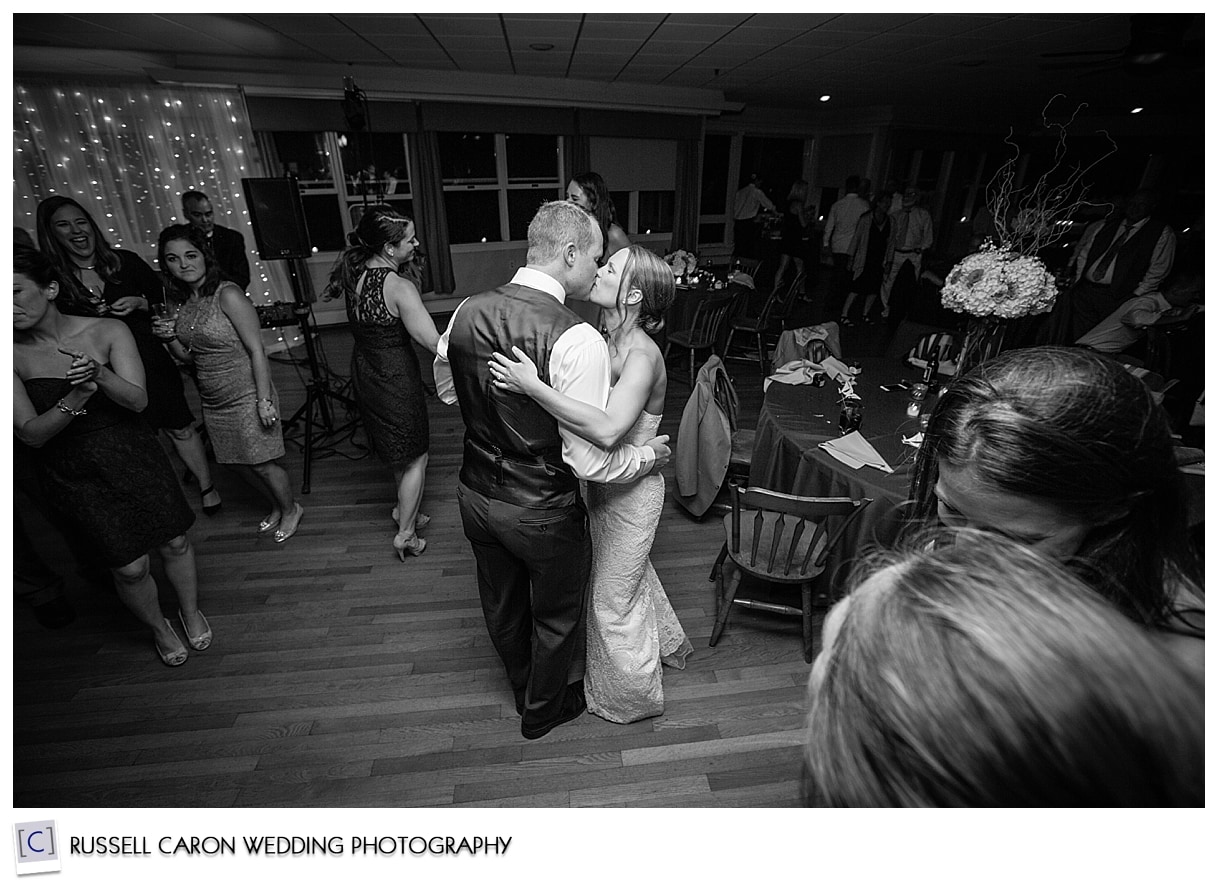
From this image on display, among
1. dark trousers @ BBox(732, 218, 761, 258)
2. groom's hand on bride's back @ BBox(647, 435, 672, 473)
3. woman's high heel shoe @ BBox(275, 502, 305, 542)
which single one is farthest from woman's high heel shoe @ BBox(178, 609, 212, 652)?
dark trousers @ BBox(732, 218, 761, 258)

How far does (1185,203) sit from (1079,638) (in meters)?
13.9

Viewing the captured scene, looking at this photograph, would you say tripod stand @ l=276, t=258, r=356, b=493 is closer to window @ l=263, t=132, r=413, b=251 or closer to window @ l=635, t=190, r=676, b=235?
→ window @ l=263, t=132, r=413, b=251

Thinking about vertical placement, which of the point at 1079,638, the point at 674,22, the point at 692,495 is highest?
the point at 674,22

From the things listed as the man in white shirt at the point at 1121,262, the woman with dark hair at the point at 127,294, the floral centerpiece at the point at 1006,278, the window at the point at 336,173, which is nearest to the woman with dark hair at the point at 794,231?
the man in white shirt at the point at 1121,262

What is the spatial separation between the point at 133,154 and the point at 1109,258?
30.1ft

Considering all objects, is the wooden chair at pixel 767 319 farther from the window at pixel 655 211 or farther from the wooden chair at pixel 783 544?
the window at pixel 655 211

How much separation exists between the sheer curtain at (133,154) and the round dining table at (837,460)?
243 inches

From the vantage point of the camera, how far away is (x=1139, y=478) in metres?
0.76

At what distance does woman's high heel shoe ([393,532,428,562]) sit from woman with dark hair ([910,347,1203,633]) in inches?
97.9

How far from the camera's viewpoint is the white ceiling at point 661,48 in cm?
398

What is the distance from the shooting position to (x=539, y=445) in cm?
143
